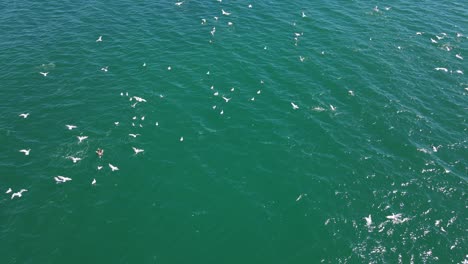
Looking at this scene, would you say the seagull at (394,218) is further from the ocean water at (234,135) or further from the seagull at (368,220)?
the seagull at (368,220)

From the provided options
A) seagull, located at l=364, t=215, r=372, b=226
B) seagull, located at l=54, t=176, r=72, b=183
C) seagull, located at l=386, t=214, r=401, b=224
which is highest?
seagull, located at l=386, t=214, r=401, b=224

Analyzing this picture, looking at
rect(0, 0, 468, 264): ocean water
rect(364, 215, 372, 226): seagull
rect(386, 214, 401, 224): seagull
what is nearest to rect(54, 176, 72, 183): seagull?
rect(0, 0, 468, 264): ocean water

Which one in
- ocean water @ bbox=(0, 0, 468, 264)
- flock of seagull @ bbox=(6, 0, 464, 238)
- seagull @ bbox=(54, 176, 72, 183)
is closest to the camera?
ocean water @ bbox=(0, 0, 468, 264)

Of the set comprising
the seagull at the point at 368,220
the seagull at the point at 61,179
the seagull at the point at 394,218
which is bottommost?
the seagull at the point at 61,179

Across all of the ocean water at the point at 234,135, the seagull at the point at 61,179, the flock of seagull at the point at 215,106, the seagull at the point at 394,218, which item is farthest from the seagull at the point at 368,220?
the seagull at the point at 61,179

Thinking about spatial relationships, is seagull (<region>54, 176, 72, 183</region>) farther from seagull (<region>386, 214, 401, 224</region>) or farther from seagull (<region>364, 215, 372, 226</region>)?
seagull (<region>386, 214, 401, 224</region>)

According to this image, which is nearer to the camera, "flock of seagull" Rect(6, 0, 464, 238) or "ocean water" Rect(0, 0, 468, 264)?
"ocean water" Rect(0, 0, 468, 264)

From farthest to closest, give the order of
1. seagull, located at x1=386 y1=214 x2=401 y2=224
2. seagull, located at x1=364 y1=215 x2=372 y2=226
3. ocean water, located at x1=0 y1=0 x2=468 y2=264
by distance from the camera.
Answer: seagull, located at x1=386 y1=214 x2=401 y2=224
seagull, located at x1=364 y1=215 x2=372 y2=226
ocean water, located at x1=0 y1=0 x2=468 y2=264

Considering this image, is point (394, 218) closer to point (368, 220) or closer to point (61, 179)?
point (368, 220)

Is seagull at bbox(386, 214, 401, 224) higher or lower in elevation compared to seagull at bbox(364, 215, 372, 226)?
higher
